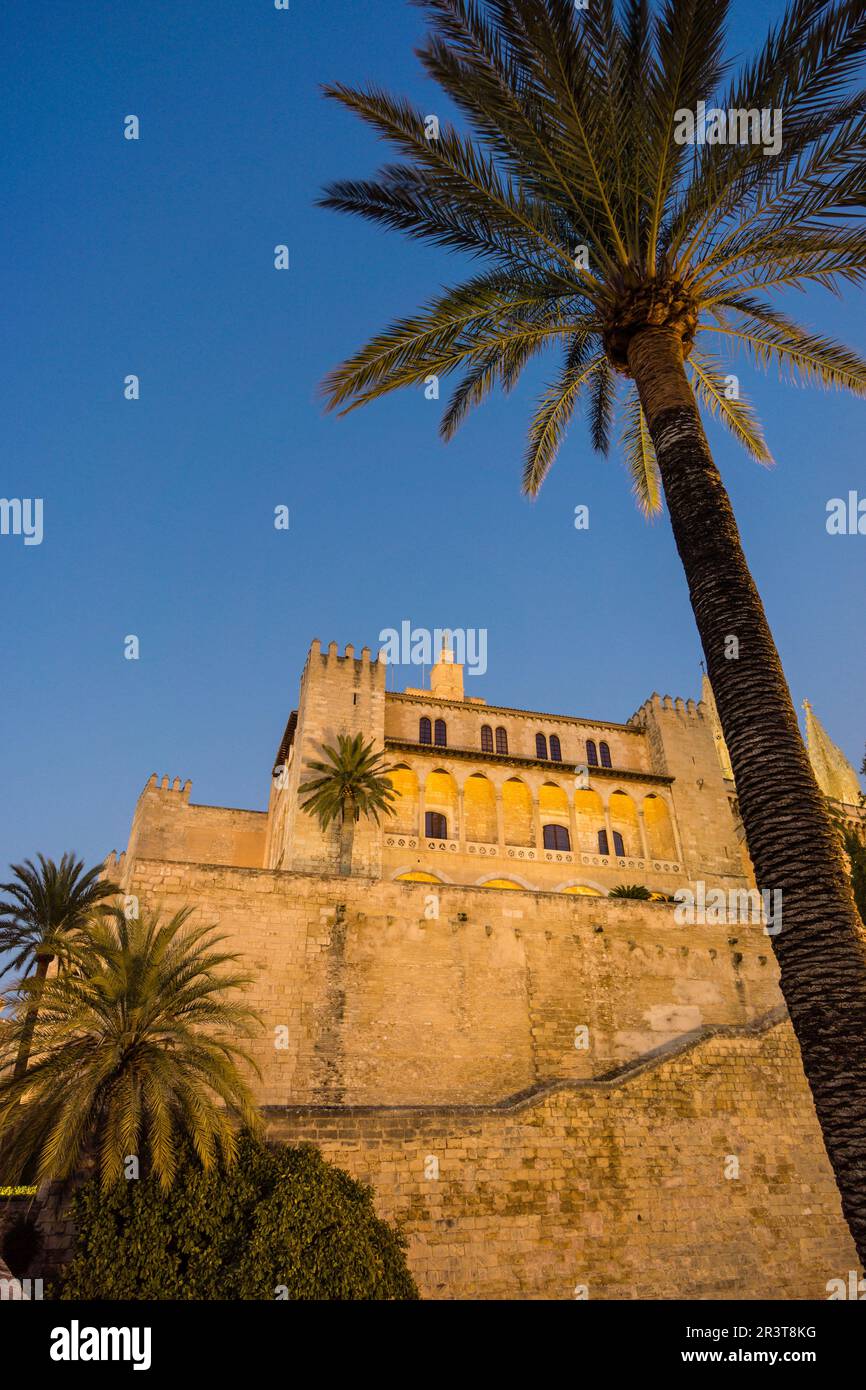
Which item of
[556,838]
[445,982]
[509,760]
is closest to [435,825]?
[509,760]

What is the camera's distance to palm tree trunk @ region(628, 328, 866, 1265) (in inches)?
257

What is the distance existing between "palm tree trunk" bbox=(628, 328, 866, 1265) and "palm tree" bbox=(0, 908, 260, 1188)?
8.39 meters

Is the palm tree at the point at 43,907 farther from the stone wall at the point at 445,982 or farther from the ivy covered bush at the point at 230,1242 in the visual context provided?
the ivy covered bush at the point at 230,1242

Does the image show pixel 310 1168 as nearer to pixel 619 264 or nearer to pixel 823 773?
pixel 619 264

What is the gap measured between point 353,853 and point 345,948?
22.0 feet

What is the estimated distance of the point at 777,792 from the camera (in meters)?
7.49

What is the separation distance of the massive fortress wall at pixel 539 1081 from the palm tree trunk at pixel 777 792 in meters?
8.71

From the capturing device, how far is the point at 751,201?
9.97 metres

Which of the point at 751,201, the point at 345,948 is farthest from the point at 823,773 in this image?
the point at 751,201

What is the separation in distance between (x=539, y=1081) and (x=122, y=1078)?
35.9ft

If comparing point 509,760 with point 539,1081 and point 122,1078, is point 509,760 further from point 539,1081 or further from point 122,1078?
point 122,1078

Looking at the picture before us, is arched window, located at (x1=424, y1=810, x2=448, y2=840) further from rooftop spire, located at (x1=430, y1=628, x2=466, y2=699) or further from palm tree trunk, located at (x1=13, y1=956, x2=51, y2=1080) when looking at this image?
palm tree trunk, located at (x1=13, y1=956, x2=51, y2=1080)

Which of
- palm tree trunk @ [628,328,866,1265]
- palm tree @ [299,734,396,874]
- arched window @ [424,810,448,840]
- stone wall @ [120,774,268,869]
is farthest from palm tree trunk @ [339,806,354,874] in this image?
palm tree trunk @ [628,328,866,1265]

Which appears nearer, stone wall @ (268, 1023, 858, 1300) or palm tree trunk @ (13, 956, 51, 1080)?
palm tree trunk @ (13, 956, 51, 1080)
